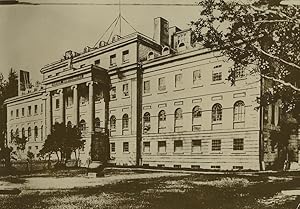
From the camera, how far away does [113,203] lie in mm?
1913

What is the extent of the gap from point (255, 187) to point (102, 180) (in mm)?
860

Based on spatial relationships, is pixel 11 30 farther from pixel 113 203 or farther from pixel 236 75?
pixel 236 75

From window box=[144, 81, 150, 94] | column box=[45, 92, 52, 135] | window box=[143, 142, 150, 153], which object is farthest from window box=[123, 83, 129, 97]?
column box=[45, 92, 52, 135]

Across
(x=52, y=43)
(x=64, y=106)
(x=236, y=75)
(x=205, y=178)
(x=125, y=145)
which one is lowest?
(x=205, y=178)

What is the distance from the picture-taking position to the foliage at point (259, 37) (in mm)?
1987

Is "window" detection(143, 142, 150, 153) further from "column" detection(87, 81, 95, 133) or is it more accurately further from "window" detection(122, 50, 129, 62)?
"window" detection(122, 50, 129, 62)

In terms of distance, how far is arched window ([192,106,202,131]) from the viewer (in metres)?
2.06

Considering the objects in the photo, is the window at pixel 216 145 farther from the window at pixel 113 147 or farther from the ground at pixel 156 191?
the window at pixel 113 147

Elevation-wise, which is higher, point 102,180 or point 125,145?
point 125,145

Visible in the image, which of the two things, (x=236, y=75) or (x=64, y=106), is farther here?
(x=64, y=106)

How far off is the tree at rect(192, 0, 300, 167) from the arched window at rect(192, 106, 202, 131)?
0.25 meters

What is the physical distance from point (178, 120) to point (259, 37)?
67 cm

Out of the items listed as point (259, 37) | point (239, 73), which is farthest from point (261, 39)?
point (239, 73)

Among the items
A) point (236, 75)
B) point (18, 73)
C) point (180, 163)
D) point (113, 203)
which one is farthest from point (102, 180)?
point (236, 75)
